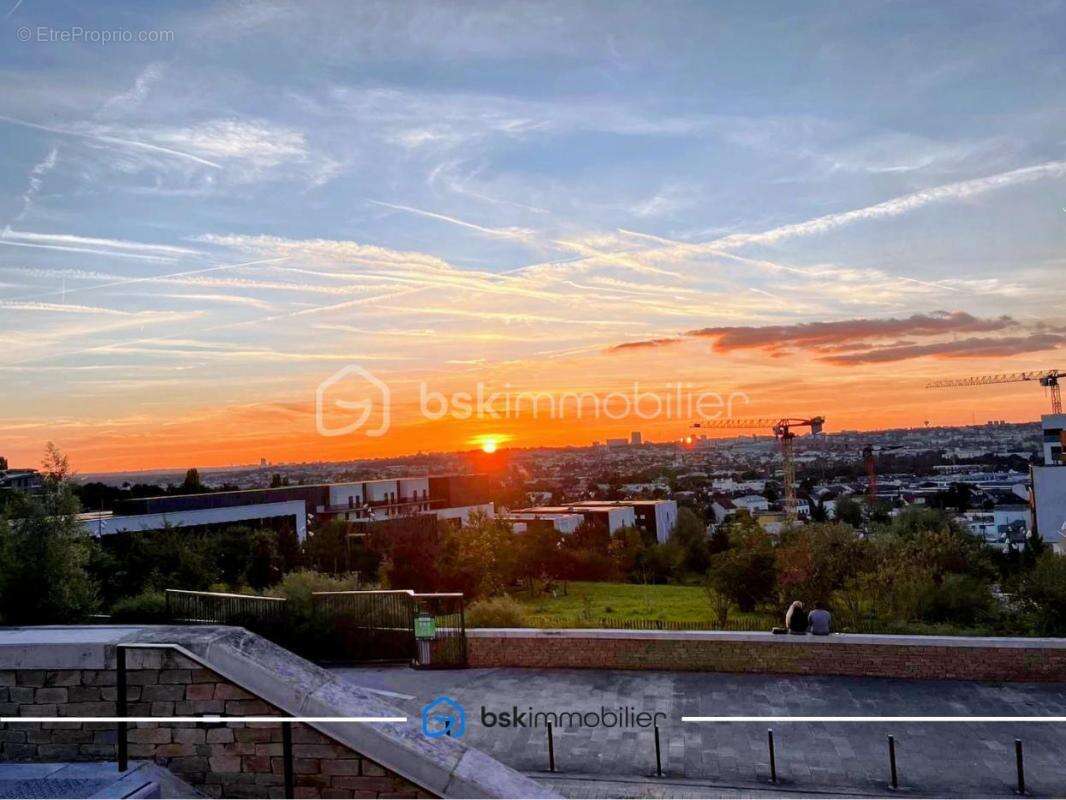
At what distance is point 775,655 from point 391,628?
20.1 feet

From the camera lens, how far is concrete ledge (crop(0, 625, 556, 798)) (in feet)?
15.6

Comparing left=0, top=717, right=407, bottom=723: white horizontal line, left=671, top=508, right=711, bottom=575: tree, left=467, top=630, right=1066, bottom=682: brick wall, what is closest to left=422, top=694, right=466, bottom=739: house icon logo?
left=467, top=630, right=1066, bottom=682: brick wall

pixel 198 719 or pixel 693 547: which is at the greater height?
pixel 198 719

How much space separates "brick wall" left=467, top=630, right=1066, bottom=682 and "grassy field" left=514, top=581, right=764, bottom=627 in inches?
295

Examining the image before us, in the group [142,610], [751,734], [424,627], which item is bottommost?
[751,734]

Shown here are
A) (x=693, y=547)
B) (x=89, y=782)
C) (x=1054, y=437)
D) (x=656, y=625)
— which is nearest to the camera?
(x=89, y=782)

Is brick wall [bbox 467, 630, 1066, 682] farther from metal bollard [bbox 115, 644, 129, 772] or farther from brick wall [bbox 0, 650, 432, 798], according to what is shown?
metal bollard [bbox 115, 644, 129, 772]

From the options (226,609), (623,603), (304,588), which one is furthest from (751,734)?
(623,603)

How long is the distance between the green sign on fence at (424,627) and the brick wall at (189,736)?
25.2 ft

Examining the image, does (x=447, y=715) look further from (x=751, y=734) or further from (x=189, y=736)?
(x=189, y=736)

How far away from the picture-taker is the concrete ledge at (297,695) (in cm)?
477

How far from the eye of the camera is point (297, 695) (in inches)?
191

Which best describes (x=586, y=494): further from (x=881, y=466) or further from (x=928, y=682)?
(x=928, y=682)

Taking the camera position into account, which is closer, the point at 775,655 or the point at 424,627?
the point at 775,655
